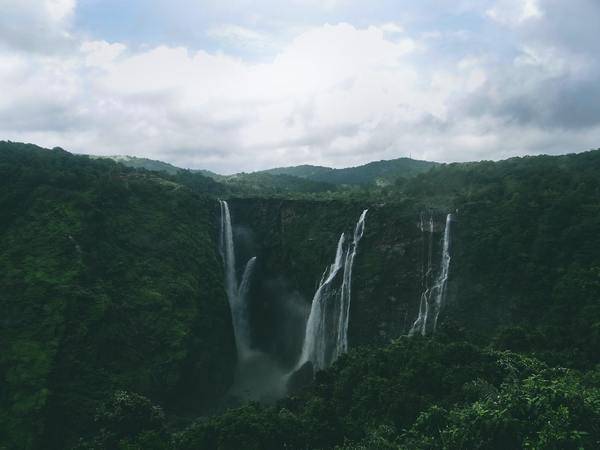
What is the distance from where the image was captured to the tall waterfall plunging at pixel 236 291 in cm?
4122

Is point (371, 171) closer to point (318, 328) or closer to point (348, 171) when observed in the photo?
point (348, 171)

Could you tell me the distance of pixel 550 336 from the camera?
24.2m

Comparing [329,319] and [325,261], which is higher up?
[325,261]

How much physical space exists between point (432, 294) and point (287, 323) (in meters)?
12.9

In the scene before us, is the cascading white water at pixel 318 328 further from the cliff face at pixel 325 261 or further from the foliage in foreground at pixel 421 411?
the foliage in foreground at pixel 421 411

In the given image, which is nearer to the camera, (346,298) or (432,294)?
(432,294)

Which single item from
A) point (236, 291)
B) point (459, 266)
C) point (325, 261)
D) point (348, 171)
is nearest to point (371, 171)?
point (348, 171)

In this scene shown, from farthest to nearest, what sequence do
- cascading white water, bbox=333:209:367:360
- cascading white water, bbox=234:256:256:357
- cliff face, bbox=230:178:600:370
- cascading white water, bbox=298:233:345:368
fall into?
cascading white water, bbox=234:256:256:357 < cascading white water, bbox=298:233:345:368 < cascading white water, bbox=333:209:367:360 < cliff face, bbox=230:178:600:370

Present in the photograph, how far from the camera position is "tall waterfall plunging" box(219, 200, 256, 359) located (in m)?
41.2

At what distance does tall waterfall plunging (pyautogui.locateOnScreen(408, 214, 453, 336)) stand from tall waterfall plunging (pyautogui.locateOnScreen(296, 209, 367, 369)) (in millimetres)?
5162

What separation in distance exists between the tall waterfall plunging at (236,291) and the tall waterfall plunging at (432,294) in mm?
14700

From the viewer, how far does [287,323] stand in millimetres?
40781

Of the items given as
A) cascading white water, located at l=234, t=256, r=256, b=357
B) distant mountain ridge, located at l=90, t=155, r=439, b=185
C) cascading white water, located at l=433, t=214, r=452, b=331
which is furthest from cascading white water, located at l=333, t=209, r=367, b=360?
distant mountain ridge, located at l=90, t=155, r=439, b=185

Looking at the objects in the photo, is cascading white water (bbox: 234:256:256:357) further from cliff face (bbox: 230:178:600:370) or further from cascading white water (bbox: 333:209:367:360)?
cascading white water (bbox: 333:209:367:360)
